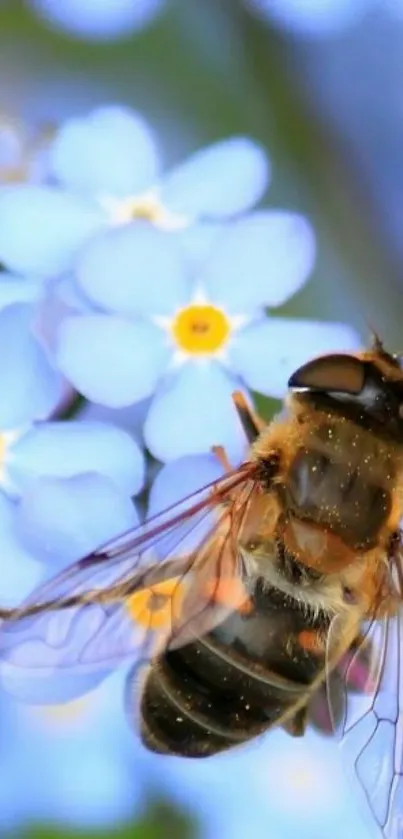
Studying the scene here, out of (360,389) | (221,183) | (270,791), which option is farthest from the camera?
(270,791)

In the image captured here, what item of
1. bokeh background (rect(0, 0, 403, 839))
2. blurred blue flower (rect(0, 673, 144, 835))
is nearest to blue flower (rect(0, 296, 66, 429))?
blurred blue flower (rect(0, 673, 144, 835))

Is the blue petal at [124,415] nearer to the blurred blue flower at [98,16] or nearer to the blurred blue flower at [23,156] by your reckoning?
the blurred blue flower at [23,156]

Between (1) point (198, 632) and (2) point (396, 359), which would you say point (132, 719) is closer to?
(1) point (198, 632)

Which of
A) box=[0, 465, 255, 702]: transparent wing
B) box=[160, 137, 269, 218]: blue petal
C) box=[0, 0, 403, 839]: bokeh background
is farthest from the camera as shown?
box=[0, 0, 403, 839]: bokeh background

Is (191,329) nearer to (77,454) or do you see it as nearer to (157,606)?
(77,454)

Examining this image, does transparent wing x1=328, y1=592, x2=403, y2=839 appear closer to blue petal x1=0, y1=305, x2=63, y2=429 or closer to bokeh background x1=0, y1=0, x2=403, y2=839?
blue petal x1=0, y1=305, x2=63, y2=429

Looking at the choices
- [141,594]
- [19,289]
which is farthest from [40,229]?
[141,594]

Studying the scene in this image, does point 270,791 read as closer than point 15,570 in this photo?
No
